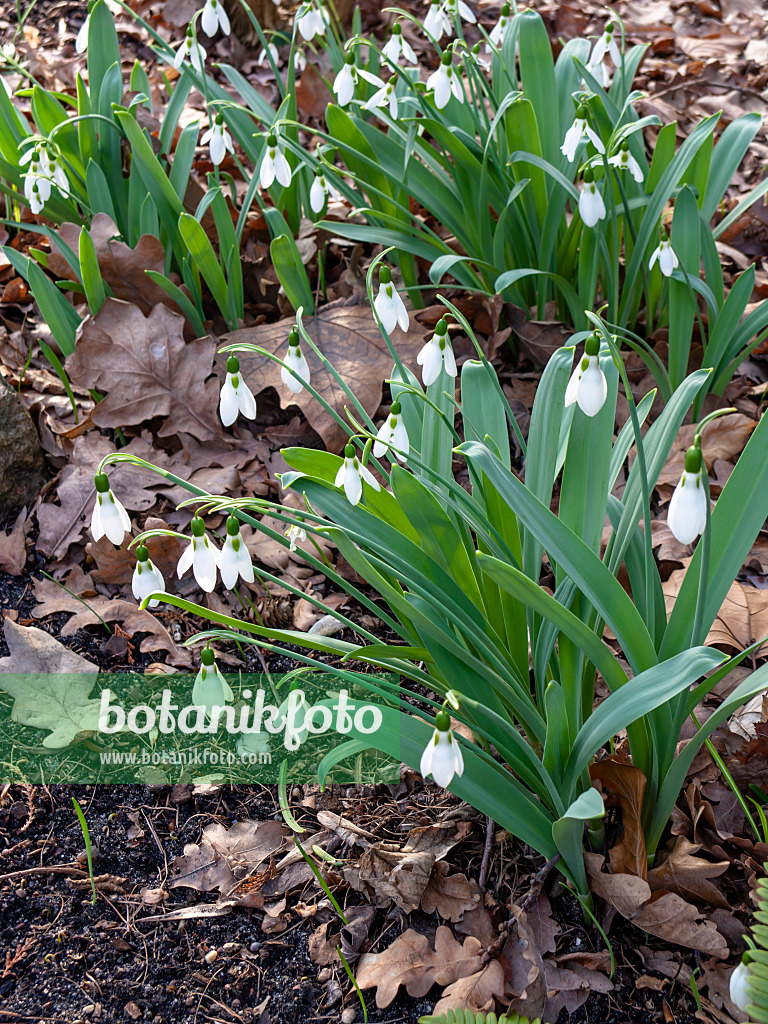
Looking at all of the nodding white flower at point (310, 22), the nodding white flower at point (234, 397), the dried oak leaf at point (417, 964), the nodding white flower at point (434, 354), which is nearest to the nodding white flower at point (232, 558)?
the nodding white flower at point (234, 397)

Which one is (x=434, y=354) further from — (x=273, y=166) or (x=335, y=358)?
(x=335, y=358)

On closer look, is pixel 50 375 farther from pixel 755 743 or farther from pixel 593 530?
pixel 755 743

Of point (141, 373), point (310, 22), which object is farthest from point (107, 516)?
point (310, 22)

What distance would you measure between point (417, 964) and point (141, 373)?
1.81 m

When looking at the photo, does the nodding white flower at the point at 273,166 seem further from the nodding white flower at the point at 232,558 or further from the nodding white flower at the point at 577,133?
the nodding white flower at the point at 232,558

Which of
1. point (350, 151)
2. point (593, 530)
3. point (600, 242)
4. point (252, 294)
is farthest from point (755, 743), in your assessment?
point (252, 294)

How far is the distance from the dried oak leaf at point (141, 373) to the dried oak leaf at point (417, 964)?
5.04ft

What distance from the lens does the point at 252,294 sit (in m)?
3.00

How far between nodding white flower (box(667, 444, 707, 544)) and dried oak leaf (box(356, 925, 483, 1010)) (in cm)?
89

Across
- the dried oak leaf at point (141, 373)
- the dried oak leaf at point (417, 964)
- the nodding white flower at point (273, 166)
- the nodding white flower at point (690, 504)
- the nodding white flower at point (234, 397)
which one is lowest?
the dried oak leaf at point (417, 964)

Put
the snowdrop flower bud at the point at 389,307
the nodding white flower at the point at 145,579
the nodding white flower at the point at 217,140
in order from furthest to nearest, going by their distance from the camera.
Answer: the nodding white flower at the point at 217,140
the snowdrop flower bud at the point at 389,307
the nodding white flower at the point at 145,579

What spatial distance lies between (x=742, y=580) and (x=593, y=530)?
3.02 feet

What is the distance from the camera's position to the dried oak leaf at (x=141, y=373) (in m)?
2.51

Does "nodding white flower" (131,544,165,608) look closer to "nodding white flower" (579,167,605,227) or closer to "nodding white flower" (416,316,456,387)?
"nodding white flower" (416,316,456,387)
